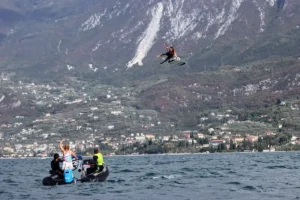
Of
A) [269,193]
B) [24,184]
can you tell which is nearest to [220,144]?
[24,184]

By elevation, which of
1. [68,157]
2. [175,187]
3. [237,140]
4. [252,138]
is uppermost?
[252,138]

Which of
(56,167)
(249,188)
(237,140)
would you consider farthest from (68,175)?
(237,140)

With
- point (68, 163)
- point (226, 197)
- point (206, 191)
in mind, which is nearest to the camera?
point (226, 197)

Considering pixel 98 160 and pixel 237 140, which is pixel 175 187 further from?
pixel 237 140

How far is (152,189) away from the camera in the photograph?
5934 cm

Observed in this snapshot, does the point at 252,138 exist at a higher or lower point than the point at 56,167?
higher

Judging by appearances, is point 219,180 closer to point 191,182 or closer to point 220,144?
point 191,182

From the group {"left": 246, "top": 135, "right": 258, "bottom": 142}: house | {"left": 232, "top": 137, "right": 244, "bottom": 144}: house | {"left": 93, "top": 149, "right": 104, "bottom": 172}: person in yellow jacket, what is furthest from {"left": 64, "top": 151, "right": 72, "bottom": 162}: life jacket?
{"left": 232, "top": 137, "right": 244, "bottom": 144}: house

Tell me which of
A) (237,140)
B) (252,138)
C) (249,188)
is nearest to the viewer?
(249,188)

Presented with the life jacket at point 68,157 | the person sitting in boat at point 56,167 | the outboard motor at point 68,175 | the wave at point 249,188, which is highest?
the life jacket at point 68,157

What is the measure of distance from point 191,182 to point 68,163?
939 centimetres

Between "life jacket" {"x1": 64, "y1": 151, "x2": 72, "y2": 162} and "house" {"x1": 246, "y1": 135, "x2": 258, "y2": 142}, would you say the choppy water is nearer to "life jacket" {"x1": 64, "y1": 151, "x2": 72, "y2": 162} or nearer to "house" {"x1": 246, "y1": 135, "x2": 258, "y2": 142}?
"life jacket" {"x1": 64, "y1": 151, "x2": 72, "y2": 162}

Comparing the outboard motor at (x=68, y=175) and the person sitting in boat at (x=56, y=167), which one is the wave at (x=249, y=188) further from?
the person sitting in boat at (x=56, y=167)

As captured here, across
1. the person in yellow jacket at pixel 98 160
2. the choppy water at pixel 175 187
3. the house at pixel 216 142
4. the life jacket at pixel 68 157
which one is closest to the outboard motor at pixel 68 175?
the choppy water at pixel 175 187
